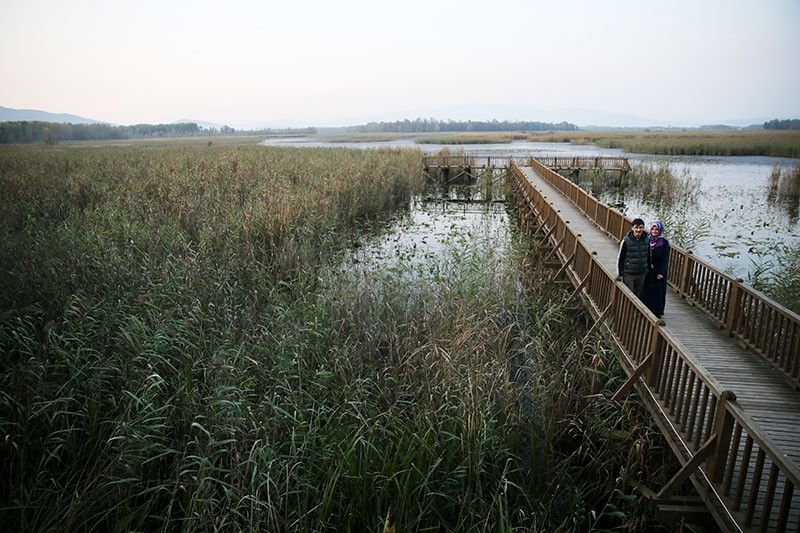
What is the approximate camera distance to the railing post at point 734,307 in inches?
252

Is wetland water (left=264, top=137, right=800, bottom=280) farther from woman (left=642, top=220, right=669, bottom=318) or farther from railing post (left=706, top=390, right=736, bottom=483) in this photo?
railing post (left=706, top=390, right=736, bottom=483)

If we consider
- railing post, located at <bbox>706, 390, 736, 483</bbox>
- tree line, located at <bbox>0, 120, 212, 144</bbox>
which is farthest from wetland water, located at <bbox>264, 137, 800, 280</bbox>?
tree line, located at <bbox>0, 120, 212, 144</bbox>

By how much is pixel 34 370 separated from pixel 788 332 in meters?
8.00

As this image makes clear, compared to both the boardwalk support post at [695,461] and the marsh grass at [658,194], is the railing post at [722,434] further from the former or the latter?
the marsh grass at [658,194]

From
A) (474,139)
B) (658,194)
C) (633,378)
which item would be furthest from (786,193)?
(474,139)

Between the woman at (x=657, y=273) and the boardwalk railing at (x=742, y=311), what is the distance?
2.08ft

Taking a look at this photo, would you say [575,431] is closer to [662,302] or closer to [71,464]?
[662,302]

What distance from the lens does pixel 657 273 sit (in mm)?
7230

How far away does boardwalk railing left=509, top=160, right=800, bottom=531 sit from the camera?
11.2ft

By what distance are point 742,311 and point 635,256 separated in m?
1.46

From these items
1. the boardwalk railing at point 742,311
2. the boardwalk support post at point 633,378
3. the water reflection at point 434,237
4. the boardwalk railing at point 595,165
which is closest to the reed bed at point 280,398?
the boardwalk support post at point 633,378

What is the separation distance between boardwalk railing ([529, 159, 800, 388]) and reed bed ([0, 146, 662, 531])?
158 centimetres

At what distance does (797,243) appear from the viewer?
1546cm

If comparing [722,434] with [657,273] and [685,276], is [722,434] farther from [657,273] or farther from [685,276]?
[685,276]
